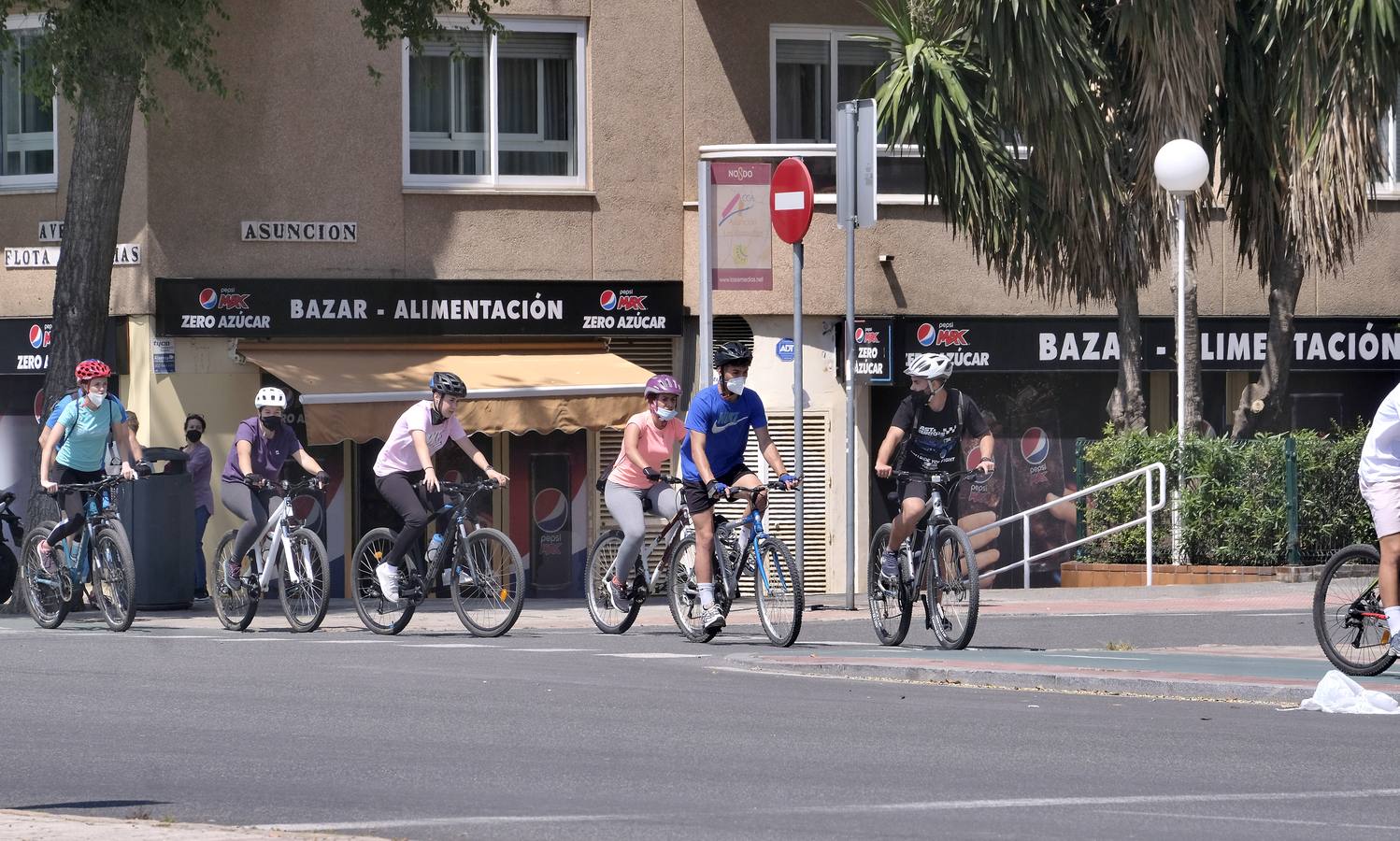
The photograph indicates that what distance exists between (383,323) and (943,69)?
6185 millimetres

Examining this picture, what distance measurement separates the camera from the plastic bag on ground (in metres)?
9.68

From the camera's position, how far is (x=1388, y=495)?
1049 centimetres

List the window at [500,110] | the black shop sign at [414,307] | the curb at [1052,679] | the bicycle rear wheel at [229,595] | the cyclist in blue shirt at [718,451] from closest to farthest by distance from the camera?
the curb at [1052,679] < the cyclist in blue shirt at [718,451] < the bicycle rear wheel at [229,595] < the black shop sign at [414,307] < the window at [500,110]

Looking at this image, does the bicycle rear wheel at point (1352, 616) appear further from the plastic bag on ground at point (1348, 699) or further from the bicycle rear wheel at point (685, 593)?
the bicycle rear wheel at point (685, 593)

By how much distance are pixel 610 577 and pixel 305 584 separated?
2168 millimetres

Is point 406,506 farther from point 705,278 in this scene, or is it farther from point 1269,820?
point 1269,820

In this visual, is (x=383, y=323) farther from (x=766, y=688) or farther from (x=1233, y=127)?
(x=766, y=688)

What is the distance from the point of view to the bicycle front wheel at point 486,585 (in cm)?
1400

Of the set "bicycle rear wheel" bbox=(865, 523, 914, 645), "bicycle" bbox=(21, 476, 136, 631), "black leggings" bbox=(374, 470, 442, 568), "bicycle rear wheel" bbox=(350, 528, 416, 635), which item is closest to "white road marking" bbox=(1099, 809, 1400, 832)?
"bicycle rear wheel" bbox=(865, 523, 914, 645)

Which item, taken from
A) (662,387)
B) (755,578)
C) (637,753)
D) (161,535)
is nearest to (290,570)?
(662,387)

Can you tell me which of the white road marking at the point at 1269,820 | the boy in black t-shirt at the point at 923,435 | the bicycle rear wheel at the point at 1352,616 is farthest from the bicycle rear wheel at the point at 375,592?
the white road marking at the point at 1269,820

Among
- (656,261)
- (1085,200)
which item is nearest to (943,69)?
(1085,200)

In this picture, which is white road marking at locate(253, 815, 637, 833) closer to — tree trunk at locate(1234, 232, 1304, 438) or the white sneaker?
the white sneaker

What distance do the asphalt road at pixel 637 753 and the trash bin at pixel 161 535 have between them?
5110mm
